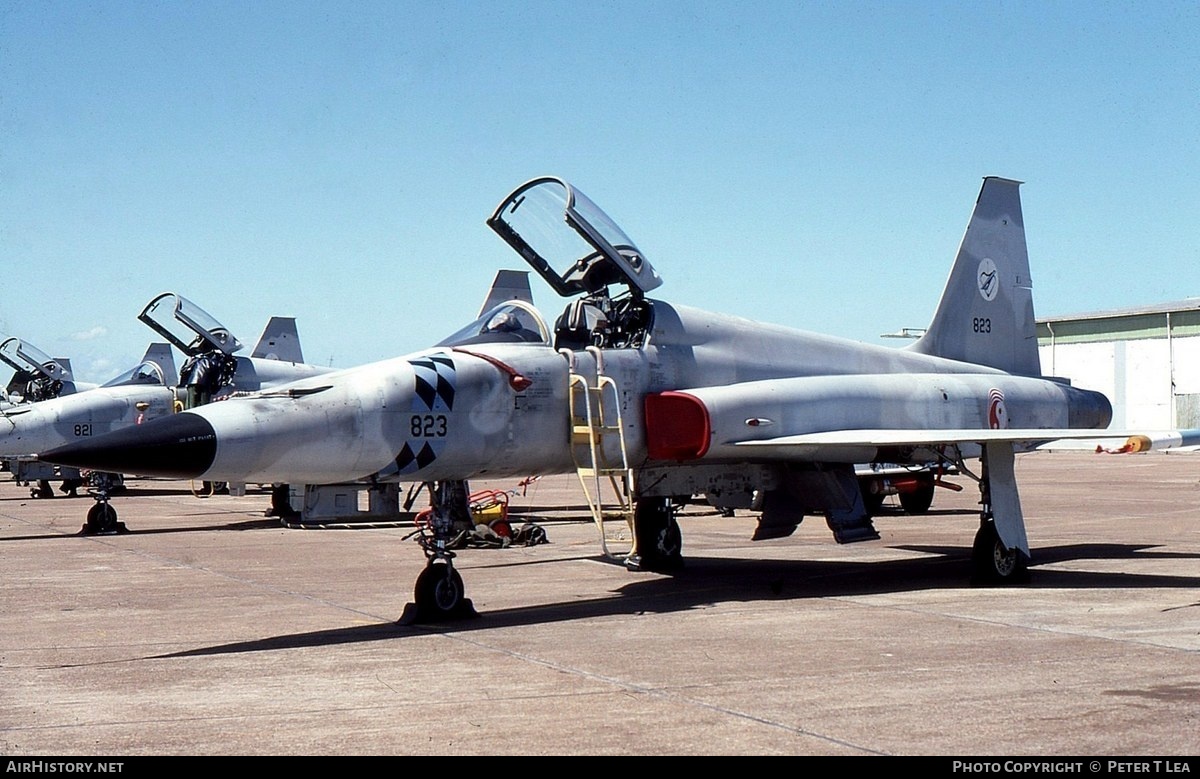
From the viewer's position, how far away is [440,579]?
9789mm

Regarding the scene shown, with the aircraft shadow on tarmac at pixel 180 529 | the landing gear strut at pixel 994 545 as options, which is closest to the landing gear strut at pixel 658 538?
the landing gear strut at pixel 994 545

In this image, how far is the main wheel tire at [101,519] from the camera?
19.3m

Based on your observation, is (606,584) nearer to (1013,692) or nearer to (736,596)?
(736,596)

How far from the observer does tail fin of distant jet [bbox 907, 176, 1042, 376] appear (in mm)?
15047

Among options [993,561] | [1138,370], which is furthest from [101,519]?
[1138,370]

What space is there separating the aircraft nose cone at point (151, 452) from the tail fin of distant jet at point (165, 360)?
1681 cm

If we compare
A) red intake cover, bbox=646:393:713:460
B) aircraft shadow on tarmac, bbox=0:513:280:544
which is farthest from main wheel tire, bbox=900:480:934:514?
red intake cover, bbox=646:393:713:460

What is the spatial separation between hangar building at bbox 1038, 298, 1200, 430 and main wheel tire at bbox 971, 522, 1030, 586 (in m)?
46.8

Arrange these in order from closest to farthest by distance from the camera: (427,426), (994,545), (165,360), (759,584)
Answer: (427,426)
(994,545)
(759,584)
(165,360)

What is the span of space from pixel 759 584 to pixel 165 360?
2022 centimetres

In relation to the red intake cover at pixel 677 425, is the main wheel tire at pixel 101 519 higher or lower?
lower

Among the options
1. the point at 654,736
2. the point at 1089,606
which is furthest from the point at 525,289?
the point at 654,736

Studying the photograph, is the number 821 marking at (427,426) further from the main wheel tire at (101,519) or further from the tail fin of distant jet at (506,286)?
the tail fin of distant jet at (506,286)

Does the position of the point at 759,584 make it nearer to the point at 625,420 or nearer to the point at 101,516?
the point at 625,420
